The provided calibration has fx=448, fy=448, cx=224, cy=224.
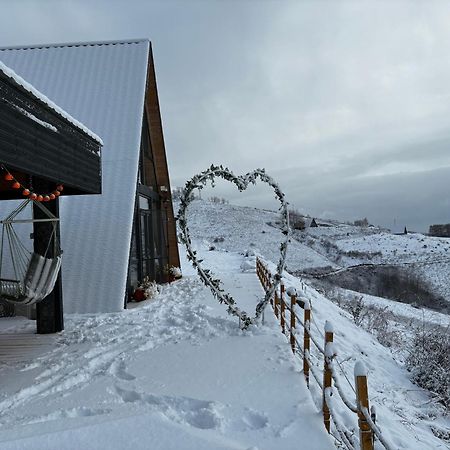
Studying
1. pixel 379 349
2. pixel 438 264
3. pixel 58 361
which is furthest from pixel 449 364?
pixel 438 264

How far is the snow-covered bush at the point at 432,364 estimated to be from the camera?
652 centimetres

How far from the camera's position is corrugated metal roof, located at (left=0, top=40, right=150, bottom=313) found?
9.27 meters

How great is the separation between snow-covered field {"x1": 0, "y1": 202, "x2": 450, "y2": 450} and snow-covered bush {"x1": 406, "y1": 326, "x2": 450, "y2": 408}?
238mm

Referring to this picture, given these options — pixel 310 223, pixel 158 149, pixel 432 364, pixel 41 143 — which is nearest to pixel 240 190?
pixel 41 143

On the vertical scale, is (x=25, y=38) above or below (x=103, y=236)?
above

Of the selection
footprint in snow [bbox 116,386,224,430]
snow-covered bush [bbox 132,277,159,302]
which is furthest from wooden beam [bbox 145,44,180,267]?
footprint in snow [bbox 116,386,224,430]

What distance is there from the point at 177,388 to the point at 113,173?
6.77m

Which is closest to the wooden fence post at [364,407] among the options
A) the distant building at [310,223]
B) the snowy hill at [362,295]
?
the snowy hill at [362,295]

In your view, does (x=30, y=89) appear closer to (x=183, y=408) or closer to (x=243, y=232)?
(x=183, y=408)

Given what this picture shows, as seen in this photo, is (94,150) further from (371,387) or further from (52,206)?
(371,387)

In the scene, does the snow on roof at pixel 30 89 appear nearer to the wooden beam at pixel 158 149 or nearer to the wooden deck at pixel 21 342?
the wooden deck at pixel 21 342

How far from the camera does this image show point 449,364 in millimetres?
7230

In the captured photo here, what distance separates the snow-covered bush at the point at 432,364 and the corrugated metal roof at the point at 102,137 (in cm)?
555

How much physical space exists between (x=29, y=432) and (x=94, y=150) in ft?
16.7
